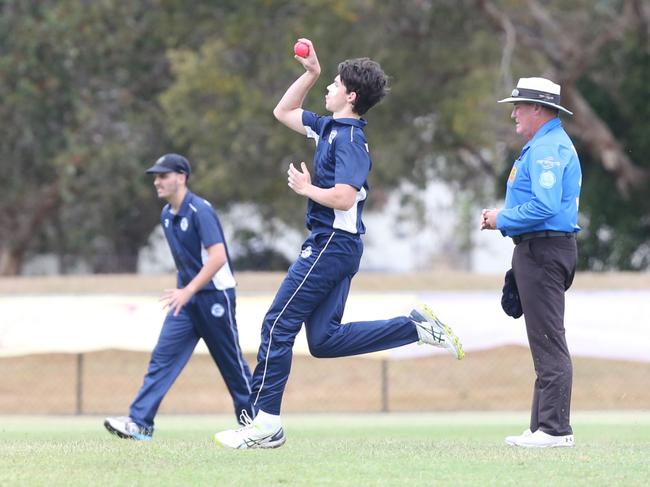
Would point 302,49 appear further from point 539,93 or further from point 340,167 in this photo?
point 539,93

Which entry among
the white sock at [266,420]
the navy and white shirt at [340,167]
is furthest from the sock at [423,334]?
the white sock at [266,420]

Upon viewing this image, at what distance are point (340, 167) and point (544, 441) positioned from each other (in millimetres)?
1994

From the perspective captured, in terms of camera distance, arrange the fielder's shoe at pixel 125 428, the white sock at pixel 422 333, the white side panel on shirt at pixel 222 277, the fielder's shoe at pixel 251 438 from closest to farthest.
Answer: the fielder's shoe at pixel 251 438
the white sock at pixel 422 333
the fielder's shoe at pixel 125 428
the white side panel on shirt at pixel 222 277

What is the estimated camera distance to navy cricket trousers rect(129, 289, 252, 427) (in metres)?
8.84

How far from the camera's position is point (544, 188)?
7051mm

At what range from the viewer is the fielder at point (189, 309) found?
8742 mm

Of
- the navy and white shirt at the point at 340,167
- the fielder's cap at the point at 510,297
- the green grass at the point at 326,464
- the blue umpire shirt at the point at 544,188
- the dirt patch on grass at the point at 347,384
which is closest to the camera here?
the green grass at the point at 326,464

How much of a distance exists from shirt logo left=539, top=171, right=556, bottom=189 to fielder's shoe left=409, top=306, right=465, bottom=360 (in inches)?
40.1

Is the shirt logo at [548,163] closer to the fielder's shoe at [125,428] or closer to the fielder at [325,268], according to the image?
the fielder at [325,268]

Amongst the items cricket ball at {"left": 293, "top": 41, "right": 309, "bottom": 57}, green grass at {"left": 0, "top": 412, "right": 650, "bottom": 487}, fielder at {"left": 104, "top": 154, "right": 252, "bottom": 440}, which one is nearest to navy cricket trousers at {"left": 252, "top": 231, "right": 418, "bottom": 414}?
green grass at {"left": 0, "top": 412, "right": 650, "bottom": 487}

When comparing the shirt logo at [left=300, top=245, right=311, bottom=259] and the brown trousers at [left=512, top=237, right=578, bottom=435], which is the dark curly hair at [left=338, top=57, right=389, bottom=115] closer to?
the shirt logo at [left=300, top=245, right=311, bottom=259]

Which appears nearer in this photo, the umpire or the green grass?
the green grass

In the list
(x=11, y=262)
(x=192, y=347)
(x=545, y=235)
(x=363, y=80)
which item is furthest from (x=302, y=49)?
(x=11, y=262)

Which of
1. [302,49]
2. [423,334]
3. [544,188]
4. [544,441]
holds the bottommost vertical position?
[544,441]
